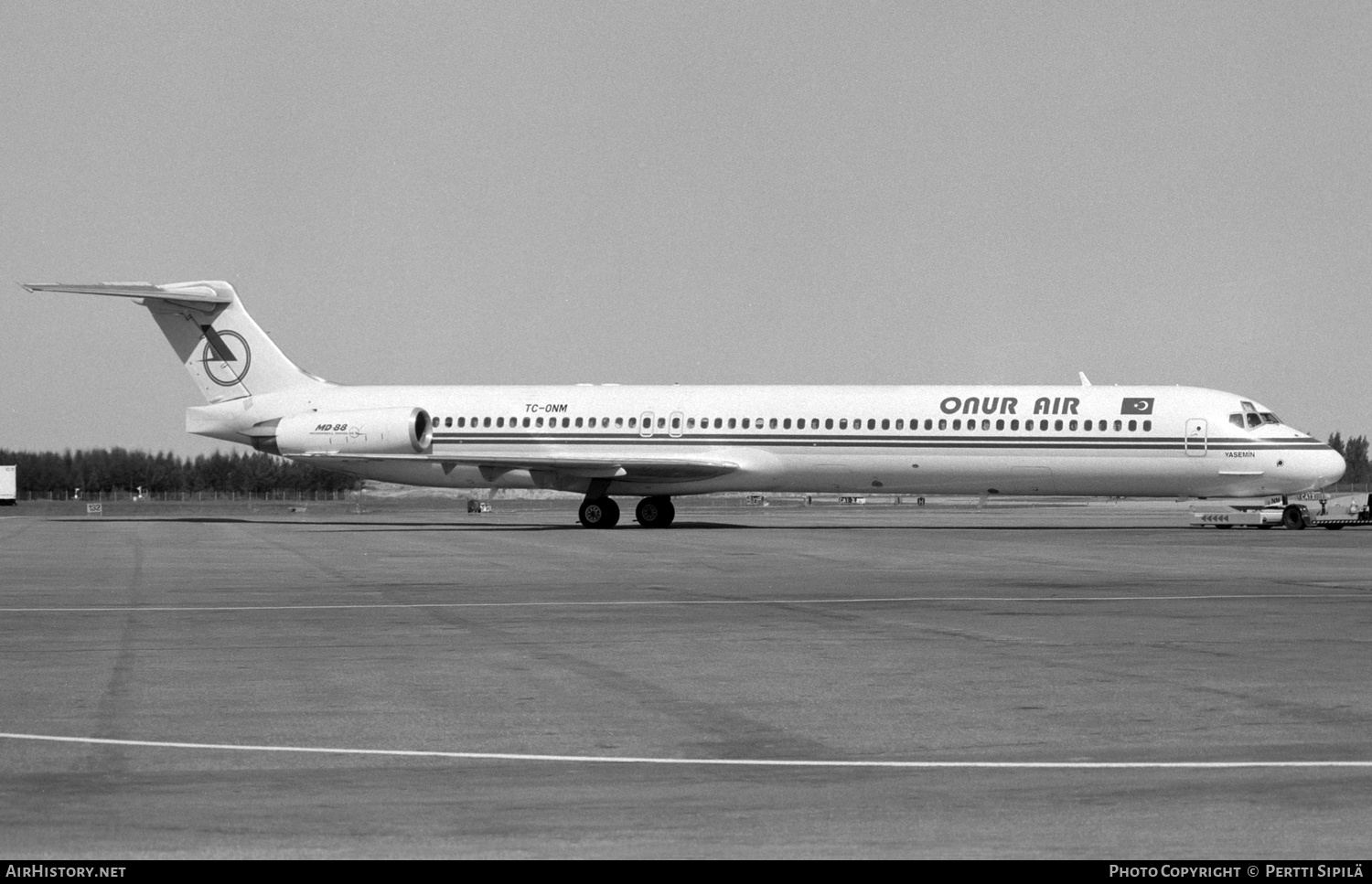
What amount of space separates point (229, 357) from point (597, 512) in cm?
1322

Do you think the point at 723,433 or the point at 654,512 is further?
the point at 654,512

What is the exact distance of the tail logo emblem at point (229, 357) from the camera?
1930 inches

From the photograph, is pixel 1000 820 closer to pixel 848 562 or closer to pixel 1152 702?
pixel 1152 702

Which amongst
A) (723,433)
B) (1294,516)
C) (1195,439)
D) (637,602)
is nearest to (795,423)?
(723,433)

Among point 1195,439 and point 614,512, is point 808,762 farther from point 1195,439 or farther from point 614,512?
point 614,512

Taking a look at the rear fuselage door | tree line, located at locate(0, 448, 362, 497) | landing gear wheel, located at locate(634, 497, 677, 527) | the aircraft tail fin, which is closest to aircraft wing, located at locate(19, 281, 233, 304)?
the aircraft tail fin

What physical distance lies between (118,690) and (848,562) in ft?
56.3

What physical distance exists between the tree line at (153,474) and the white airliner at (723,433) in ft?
363

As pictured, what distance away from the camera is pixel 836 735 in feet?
31.1

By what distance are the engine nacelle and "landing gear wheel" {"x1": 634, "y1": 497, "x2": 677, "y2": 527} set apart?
6.57 m

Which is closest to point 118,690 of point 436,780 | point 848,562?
point 436,780

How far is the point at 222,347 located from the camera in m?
49.0

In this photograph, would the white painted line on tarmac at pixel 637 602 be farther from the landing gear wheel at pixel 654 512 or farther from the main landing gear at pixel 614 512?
the landing gear wheel at pixel 654 512

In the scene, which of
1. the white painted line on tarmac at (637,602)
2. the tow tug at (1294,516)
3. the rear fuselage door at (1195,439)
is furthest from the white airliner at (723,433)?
the white painted line on tarmac at (637,602)
